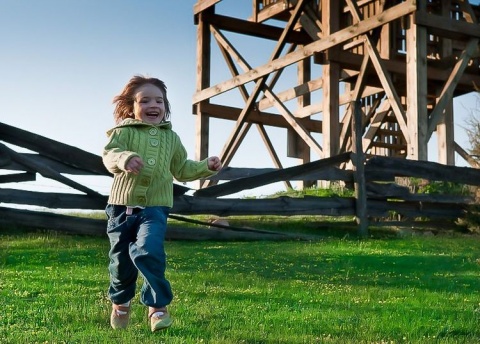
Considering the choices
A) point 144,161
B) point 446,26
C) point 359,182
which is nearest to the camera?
point 144,161

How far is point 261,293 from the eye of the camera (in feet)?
19.2

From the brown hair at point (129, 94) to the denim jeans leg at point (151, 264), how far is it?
83 centimetres

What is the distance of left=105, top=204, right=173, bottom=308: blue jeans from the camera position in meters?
4.14

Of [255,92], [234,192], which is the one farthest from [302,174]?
[255,92]

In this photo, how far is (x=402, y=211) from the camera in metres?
12.5

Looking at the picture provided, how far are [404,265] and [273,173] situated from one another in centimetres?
328

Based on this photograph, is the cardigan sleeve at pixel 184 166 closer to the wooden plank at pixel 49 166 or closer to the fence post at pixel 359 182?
the wooden plank at pixel 49 166

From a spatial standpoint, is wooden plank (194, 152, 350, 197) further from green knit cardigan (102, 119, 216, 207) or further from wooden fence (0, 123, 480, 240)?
green knit cardigan (102, 119, 216, 207)

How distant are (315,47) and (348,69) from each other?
2740mm

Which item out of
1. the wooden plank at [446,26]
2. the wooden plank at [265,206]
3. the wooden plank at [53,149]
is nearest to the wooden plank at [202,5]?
the wooden plank at [446,26]

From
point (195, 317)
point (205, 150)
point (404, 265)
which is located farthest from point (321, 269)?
point (205, 150)

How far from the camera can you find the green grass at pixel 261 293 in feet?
14.0

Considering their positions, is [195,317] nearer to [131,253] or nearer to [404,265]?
[131,253]

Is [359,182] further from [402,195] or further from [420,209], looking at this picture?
[420,209]
